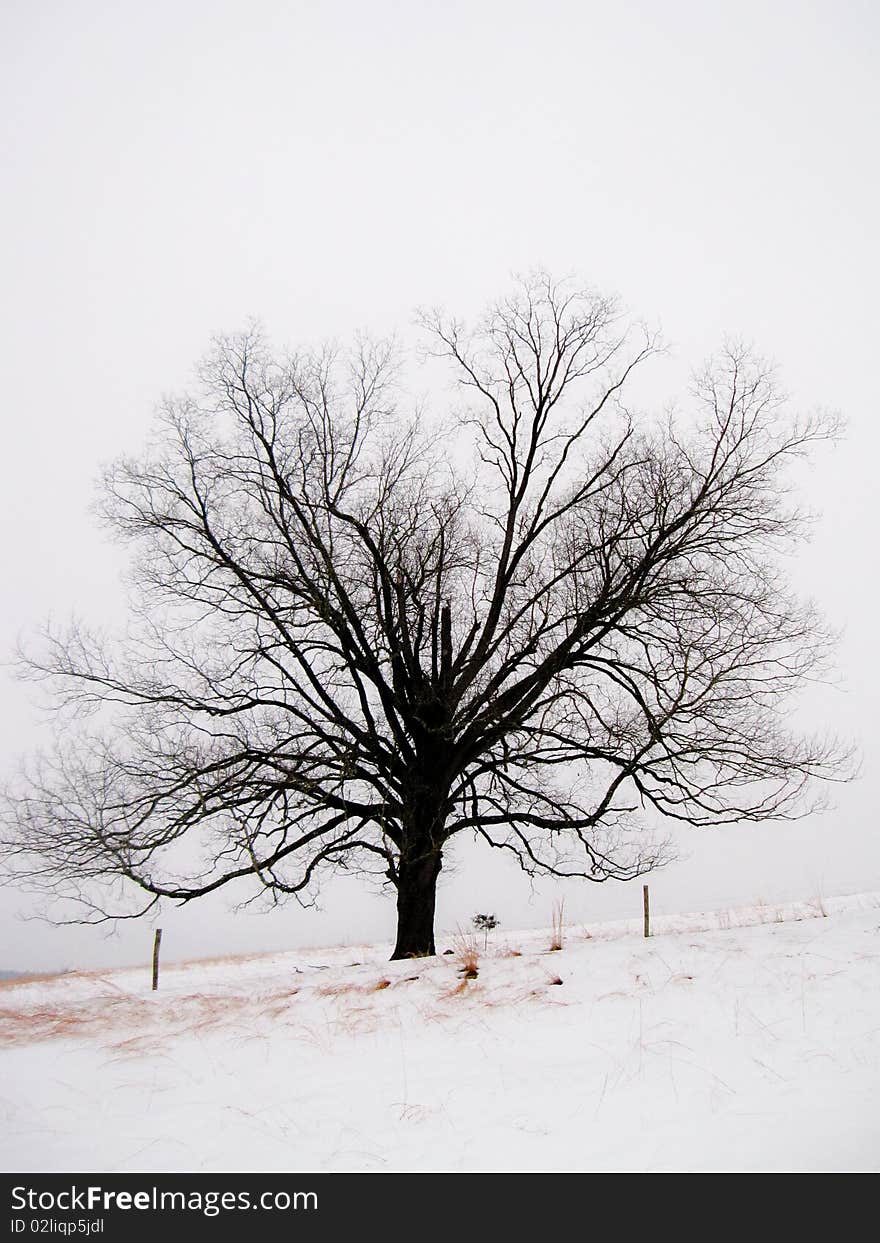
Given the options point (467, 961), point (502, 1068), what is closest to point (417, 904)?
point (467, 961)

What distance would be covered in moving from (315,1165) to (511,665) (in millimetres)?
8988

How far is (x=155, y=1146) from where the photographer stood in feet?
19.9

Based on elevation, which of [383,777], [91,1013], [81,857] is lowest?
[91,1013]

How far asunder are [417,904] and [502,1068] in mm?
6173

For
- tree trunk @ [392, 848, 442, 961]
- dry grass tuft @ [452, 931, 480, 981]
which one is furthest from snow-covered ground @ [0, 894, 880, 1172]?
tree trunk @ [392, 848, 442, 961]

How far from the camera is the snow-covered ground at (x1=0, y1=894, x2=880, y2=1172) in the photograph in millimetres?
5422

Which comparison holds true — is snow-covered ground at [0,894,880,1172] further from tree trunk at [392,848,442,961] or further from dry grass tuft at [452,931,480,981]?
tree trunk at [392,848,442,961]

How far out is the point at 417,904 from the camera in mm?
13023

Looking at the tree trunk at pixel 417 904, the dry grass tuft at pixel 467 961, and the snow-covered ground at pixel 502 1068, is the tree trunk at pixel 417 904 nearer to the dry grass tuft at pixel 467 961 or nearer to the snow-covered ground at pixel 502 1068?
the dry grass tuft at pixel 467 961

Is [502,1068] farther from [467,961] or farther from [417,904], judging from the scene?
[417,904]
